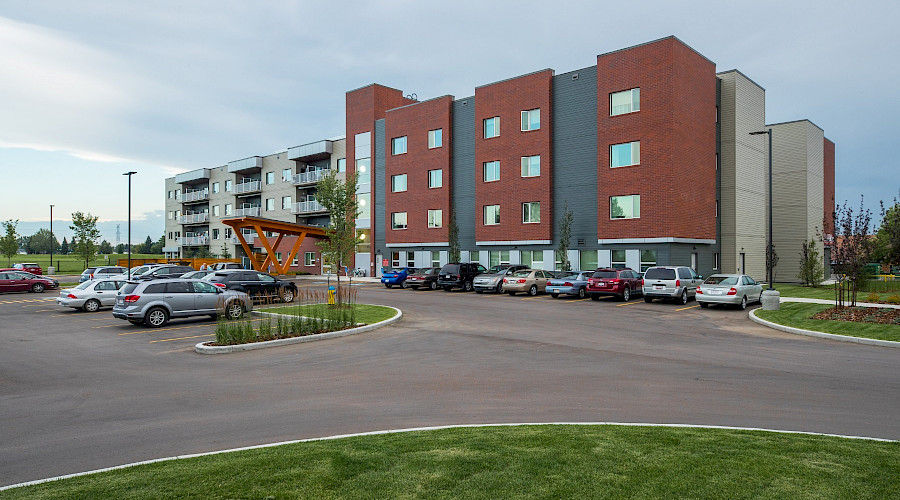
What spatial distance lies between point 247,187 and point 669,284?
60363 mm

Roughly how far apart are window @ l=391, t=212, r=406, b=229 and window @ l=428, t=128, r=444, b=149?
6710mm

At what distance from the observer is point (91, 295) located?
77.9ft

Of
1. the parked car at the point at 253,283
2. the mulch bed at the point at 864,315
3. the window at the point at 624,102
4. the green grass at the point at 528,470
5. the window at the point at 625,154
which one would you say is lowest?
the mulch bed at the point at 864,315

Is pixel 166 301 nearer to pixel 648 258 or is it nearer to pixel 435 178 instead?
pixel 648 258

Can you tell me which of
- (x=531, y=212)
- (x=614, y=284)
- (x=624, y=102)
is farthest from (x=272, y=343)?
(x=624, y=102)

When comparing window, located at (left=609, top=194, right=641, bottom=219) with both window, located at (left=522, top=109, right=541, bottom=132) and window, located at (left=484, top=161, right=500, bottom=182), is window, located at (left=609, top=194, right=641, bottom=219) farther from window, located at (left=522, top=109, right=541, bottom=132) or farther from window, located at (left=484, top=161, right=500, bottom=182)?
window, located at (left=484, top=161, right=500, bottom=182)

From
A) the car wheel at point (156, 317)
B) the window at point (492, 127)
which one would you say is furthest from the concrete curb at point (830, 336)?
the window at point (492, 127)

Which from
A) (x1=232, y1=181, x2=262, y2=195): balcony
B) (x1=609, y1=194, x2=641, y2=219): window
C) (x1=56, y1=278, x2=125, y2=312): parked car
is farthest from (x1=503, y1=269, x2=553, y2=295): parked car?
(x1=232, y1=181, x2=262, y2=195): balcony

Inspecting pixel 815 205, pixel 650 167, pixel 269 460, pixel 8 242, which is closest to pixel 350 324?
pixel 269 460

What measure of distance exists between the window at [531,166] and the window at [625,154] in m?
5.60

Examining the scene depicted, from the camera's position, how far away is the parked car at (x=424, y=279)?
35.4 metres

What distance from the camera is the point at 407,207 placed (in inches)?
1906

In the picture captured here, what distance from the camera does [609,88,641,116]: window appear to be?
34188mm

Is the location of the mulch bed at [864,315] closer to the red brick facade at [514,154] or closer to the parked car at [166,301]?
the parked car at [166,301]
